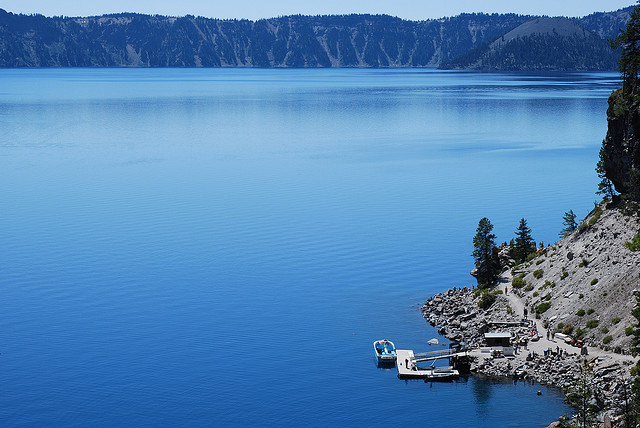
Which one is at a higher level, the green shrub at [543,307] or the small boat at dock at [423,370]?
the green shrub at [543,307]

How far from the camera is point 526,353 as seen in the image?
2790 inches

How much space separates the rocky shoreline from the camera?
6206 centimetres

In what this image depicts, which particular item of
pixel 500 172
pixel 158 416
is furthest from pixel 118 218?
pixel 500 172

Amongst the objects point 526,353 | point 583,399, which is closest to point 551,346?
point 526,353

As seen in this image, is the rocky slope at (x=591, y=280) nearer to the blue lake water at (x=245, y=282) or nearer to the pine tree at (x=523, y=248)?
the pine tree at (x=523, y=248)

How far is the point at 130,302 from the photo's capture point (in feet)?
289

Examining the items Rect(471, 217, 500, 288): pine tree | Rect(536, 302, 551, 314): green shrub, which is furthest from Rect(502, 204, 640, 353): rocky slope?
Rect(471, 217, 500, 288): pine tree

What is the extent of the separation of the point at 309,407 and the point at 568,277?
1209 inches

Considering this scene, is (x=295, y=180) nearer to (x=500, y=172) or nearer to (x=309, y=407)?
(x=500, y=172)

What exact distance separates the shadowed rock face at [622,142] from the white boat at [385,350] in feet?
101

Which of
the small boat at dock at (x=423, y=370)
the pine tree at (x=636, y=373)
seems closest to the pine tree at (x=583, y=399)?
the pine tree at (x=636, y=373)

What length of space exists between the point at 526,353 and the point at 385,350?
11777 mm

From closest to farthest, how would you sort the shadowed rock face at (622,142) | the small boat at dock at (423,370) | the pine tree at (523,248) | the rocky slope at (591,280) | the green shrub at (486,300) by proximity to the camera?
the small boat at dock at (423,370)
the rocky slope at (591,280)
the green shrub at (486,300)
the shadowed rock face at (622,142)
the pine tree at (523,248)

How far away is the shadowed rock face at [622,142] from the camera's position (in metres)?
87.1
